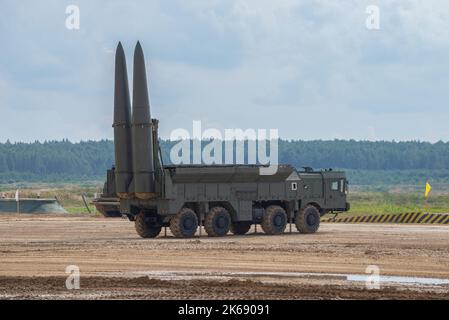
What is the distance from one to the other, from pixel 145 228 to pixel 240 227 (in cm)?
382

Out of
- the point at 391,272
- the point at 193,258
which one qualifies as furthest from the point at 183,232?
the point at 391,272

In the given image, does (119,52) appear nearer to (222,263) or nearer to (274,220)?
(274,220)

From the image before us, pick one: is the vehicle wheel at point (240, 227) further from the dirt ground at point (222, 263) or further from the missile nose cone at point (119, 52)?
the missile nose cone at point (119, 52)

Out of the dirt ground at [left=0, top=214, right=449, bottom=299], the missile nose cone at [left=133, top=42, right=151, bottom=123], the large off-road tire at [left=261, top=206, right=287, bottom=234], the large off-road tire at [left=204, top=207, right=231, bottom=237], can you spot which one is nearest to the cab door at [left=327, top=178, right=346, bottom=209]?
the dirt ground at [left=0, top=214, right=449, bottom=299]

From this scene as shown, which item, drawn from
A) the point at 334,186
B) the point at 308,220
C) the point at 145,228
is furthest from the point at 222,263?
the point at 334,186

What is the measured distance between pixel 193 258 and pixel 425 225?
22.5m

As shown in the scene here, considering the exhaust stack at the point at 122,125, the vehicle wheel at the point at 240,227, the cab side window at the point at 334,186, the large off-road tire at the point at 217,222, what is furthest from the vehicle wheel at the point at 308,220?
the exhaust stack at the point at 122,125

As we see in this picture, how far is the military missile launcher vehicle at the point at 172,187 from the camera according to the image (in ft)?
126

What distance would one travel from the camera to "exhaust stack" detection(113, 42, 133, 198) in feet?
129

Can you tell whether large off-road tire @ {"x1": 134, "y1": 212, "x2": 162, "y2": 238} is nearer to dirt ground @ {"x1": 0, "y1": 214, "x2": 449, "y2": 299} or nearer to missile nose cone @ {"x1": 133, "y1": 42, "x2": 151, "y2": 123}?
dirt ground @ {"x1": 0, "y1": 214, "x2": 449, "y2": 299}

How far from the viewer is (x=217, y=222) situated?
39438mm

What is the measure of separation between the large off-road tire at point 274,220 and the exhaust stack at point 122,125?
501 centimetres
